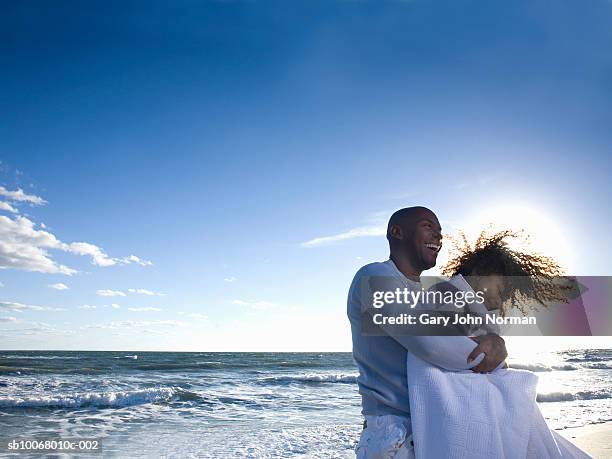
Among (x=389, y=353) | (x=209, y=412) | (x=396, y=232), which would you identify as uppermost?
(x=396, y=232)

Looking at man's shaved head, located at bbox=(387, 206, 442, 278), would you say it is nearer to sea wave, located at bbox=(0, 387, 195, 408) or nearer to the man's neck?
the man's neck

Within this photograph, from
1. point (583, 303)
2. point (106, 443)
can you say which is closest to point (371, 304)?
point (583, 303)

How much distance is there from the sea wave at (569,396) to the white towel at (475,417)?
42.6ft

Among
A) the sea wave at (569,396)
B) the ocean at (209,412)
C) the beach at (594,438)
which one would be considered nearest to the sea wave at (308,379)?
the ocean at (209,412)

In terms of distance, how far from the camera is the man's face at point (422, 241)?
197cm

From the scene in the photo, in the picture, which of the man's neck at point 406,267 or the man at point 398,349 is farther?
the man's neck at point 406,267

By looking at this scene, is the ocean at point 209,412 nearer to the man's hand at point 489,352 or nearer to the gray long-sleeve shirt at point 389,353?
the gray long-sleeve shirt at point 389,353

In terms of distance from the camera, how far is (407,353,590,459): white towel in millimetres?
1641

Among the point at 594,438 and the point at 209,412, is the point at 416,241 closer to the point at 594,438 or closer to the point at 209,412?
the point at 594,438

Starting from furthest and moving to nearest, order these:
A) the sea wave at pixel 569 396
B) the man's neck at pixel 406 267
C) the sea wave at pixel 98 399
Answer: the sea wave at pixel 98 399 < the sea wave at pixel 569 396 < the man's neck at pixel 406 267

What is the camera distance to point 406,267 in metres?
1.97

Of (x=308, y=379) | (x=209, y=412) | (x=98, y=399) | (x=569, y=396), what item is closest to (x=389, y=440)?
(x=209, y=412)

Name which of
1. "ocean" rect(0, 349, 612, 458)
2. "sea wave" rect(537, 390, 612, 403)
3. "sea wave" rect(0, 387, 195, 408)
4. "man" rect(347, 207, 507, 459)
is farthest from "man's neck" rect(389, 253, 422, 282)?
"sea wave" rect(0, 387, 195, 408)

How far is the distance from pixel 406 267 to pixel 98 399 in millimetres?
16026
